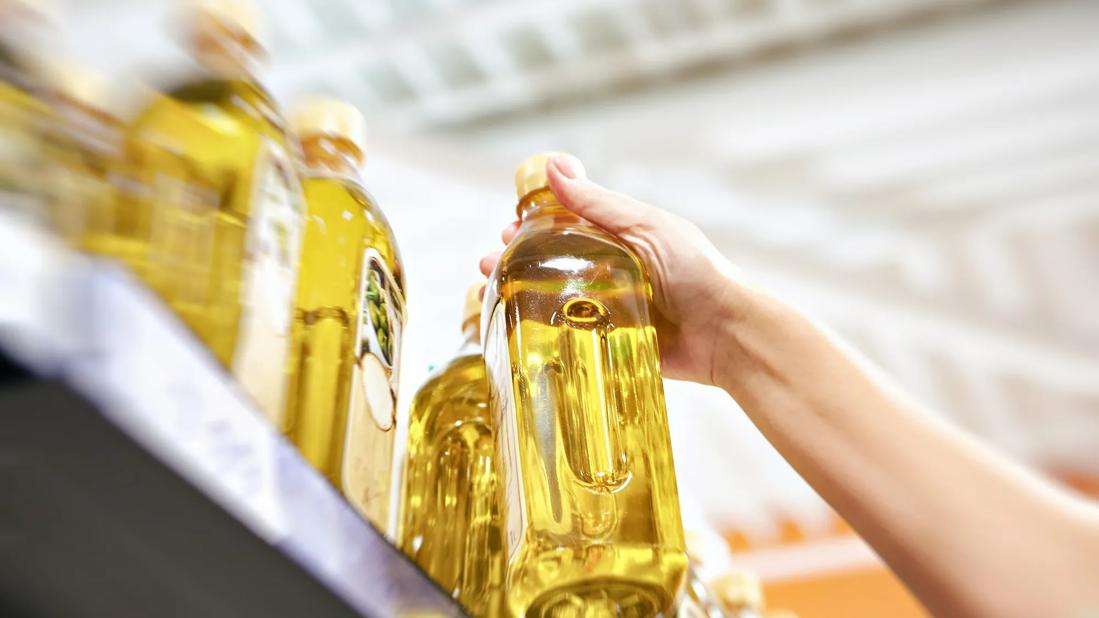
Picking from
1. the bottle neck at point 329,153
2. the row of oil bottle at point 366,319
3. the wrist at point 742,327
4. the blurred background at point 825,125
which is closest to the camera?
the row of oil bottle at point 366,319

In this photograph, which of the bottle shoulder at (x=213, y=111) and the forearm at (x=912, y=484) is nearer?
the bottle shoulder at (x=213, y=111)

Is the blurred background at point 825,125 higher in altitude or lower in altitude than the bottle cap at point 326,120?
higher

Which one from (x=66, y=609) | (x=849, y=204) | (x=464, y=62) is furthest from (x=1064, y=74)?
(x=66, y=609)

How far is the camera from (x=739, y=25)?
9.84 feet

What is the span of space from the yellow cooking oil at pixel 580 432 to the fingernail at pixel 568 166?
0.17 ft

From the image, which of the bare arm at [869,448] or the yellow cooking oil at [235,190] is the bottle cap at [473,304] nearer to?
the bare arm at [869,448]

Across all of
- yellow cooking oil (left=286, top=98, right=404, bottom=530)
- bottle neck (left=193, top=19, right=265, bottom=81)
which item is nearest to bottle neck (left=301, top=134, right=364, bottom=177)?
yellow cooking oil (left=286, top=98, right=404, bottom=530)

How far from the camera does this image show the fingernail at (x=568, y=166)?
24.5 inches

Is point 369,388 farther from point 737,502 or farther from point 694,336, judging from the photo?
point 737,502

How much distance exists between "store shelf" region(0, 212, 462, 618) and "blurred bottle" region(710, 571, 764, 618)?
0.52 metres

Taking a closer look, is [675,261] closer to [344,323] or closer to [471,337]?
[471,337]

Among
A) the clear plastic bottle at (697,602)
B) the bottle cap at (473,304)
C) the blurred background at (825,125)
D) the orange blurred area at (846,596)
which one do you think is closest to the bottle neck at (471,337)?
Result: the bottle cap at (473,304)

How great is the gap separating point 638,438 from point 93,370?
324 millimetres

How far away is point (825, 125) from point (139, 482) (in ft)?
9.86
